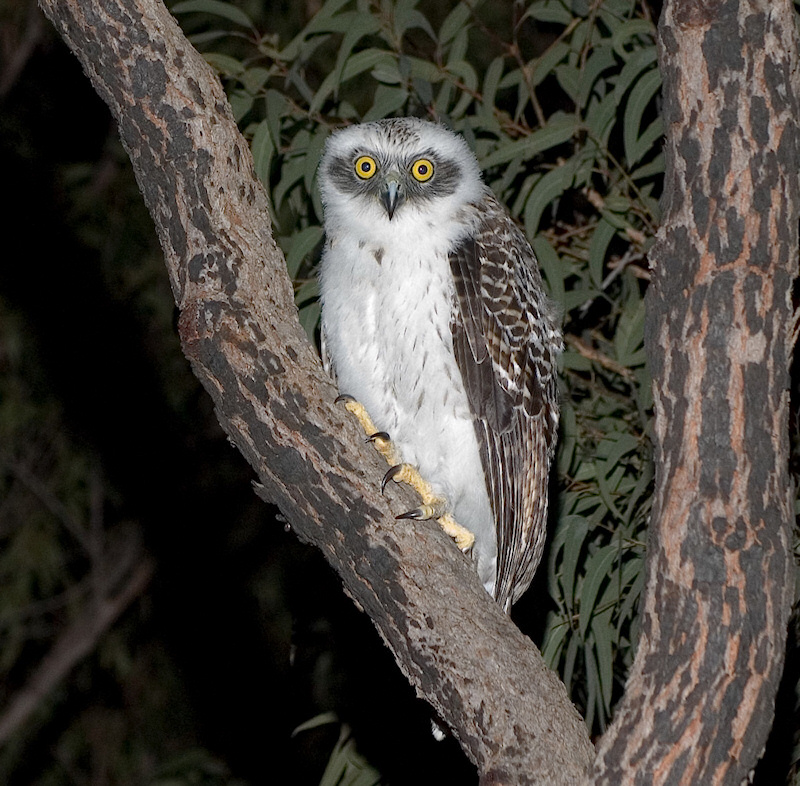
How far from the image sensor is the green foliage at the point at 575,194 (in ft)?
9.89

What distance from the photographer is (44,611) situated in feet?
19.9

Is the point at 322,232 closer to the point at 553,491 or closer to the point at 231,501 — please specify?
the point at 553,491

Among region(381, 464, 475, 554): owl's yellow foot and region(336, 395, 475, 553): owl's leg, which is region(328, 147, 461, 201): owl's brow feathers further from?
region(381, 464, 475, 554): owl's yellow foot

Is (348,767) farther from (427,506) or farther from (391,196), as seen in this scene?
(391,196)

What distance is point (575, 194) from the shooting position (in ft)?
11.4

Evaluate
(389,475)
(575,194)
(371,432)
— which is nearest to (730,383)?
(389,475)

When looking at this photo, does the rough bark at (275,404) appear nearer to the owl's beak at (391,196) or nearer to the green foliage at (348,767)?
the owl's beak at (391,196)

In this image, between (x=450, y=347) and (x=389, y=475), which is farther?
(x=450, y=347)

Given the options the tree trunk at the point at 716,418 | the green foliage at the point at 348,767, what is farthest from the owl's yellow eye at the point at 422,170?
the green foliage at the point at 348,767

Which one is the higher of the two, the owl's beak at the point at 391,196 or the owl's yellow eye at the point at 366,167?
the owl's yellow eye at the point at 366,167

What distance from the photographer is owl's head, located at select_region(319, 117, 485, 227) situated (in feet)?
8.63

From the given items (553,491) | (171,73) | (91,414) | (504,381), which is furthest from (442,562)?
(91,414)

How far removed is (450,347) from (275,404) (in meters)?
0.61

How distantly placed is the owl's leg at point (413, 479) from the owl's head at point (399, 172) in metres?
0.46
